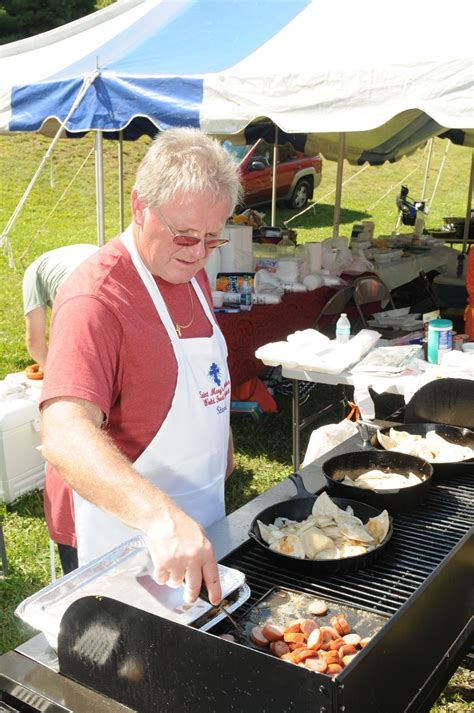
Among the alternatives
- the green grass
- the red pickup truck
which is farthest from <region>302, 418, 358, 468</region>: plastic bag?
the red pickup truck

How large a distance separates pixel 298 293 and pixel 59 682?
4167 mm

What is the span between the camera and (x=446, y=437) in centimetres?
223

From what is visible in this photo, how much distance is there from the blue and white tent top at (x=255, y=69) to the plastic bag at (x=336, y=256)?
1.55 m

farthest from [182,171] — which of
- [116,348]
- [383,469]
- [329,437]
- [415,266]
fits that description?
[415,266]

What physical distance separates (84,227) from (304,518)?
11.7 meters

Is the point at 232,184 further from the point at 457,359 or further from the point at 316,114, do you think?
the point at 316,114

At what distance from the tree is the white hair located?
19009 millimetres

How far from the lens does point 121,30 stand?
527cm

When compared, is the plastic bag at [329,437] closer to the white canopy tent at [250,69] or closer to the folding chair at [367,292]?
the white canopy tent at [250,69]

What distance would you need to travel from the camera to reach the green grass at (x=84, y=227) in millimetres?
3432

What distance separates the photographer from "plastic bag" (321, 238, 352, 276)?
5.86 meters

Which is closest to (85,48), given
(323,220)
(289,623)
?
(289,623)

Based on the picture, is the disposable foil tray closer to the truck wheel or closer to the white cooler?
the white cooler

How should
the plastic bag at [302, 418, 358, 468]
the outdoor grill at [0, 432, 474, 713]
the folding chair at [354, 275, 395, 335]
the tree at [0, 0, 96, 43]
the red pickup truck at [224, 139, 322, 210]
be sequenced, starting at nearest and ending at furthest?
1. the outdoor grill at [0, 432, 474, 713]
2. the plastic bag at [302, 418, 358, 468]
3. the folding chair at [354, 275, 395, 335]
4. the red pickup truck at [224, 139, 322, 210]
5. the tree at [0, 0, 96, 43]
